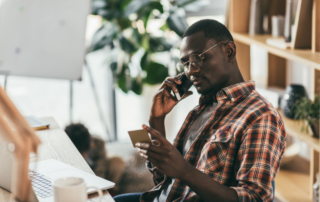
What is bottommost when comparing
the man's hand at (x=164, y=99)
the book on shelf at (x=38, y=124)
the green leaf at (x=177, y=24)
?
the book on shelf at (x=38, y=124)

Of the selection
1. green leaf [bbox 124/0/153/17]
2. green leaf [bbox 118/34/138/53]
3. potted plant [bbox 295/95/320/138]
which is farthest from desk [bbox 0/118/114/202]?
green leaf [bbox 124/0/153/17]

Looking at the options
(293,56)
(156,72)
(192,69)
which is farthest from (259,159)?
(156,72)

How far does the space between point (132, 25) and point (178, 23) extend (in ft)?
1.35

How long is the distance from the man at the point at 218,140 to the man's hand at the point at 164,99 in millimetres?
116

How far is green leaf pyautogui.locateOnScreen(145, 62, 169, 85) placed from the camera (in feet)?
9.72

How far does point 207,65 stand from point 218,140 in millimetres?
270

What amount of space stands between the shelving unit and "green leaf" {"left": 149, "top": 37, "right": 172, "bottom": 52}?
1.99ft

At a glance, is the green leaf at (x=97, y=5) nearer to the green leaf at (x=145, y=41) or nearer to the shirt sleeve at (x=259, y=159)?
the green leaf at (x=145, y=41)

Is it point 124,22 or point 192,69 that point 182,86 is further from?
point 124,22

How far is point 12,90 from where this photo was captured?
11.9 ft

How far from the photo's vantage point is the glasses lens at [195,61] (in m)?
1.27

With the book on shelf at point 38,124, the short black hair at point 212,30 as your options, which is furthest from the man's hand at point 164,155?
the book on shelf at point 38,124

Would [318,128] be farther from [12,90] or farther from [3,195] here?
[12,90]

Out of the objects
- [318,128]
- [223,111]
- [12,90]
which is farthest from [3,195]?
[12,90]
